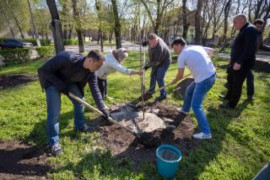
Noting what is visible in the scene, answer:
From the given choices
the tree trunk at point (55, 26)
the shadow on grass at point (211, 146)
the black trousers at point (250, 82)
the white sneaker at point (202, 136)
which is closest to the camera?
the shadow on grass at point (211, 146)

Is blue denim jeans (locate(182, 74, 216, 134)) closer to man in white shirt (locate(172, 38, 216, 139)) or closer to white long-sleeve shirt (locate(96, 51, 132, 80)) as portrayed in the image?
man in white shirt (locate(172, 38, 216, 139))

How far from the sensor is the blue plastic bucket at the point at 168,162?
238 centimetres

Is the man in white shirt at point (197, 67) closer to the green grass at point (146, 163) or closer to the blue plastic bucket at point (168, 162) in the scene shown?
the green grass at point (146, 163)

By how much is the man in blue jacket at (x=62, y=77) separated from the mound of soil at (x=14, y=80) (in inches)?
174

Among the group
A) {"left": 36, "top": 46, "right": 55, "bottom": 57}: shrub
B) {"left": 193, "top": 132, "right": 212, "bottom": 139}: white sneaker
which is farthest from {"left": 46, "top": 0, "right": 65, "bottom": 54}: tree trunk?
{"left": 36, "top": 46, "right": 55, "bottom": 57}: shrub

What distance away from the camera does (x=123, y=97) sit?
5.23m

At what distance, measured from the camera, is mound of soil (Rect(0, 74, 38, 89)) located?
656 cm

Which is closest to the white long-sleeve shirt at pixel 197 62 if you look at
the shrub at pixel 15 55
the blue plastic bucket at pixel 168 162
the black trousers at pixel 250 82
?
the blue plastic bucket at pixel 168 162

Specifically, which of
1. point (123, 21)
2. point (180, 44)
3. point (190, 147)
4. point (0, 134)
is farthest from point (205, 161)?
point (123, 21)

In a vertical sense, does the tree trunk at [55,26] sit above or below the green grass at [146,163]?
above

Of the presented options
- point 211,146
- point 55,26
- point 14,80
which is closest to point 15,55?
point 14,80

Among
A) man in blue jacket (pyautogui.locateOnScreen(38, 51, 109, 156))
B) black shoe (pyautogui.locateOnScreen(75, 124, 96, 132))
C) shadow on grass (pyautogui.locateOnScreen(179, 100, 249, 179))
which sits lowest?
shadow on grass (pyautogui.locateOnScreen(179, 100, 249, 179))

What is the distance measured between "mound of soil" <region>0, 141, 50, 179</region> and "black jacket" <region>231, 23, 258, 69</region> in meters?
3.80

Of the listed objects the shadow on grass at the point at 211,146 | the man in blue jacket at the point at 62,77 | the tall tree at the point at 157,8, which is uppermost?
the tall tree at the point at 157,8
